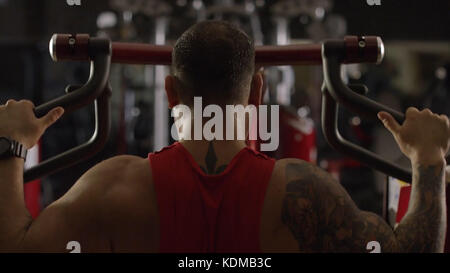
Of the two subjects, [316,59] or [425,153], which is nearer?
[425,153]

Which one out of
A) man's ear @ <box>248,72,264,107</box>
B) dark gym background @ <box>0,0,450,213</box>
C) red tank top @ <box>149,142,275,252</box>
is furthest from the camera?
dark gym background @ <box>0,0,450,213</box>

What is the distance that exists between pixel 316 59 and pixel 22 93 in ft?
14.1

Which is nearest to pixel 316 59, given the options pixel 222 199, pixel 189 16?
pixel 222 199

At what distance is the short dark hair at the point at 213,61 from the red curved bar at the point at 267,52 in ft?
0.59

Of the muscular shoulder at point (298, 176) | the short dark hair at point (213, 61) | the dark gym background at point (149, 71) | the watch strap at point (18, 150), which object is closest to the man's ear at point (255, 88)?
the short dark hair at point (213, 61)

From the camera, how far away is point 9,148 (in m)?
0.95

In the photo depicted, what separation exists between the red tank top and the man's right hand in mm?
278

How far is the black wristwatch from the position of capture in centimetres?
95

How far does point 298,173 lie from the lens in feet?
3.17

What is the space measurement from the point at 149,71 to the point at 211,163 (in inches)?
166

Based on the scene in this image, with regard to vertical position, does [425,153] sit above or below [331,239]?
above

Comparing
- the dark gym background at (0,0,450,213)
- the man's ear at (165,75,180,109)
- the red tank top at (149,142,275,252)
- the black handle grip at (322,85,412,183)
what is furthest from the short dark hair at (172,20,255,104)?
the dark gym background at (0,0,450,213)

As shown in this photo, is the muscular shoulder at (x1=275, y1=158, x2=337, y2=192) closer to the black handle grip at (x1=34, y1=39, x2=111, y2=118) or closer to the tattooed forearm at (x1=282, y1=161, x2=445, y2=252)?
the tattooed forearm at (x1=282, y1=161, x2=445, y2=252)
